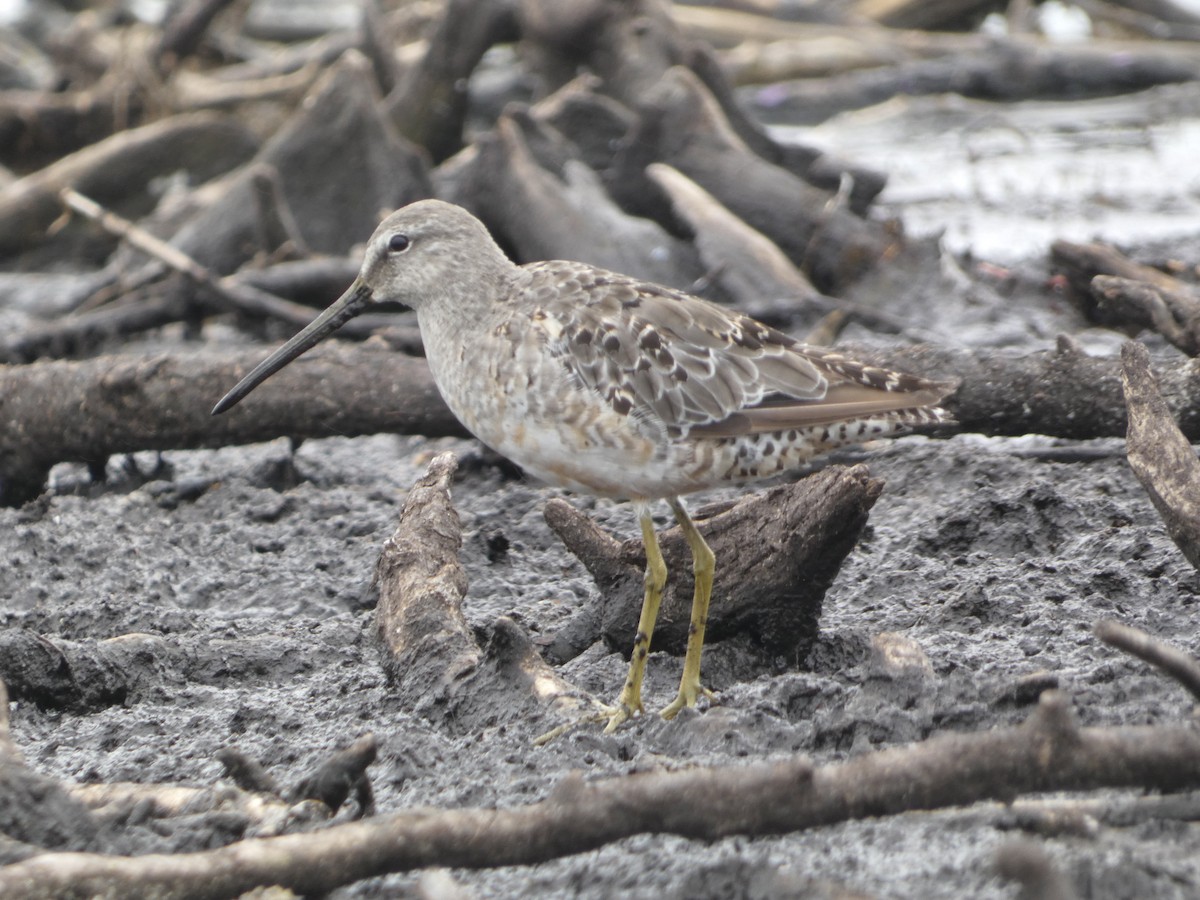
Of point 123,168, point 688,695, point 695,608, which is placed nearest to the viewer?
point 688,695

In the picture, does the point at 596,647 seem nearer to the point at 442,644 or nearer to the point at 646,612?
the point at 646,612

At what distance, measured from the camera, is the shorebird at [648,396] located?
15.5ft

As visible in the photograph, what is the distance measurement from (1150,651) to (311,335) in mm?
3667

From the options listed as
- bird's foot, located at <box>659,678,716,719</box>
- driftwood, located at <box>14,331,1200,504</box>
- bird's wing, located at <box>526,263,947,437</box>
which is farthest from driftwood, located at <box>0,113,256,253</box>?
bird's foot, located at <box>659,678,716,719</box>

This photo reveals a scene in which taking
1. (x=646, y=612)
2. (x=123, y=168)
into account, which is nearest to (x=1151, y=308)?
(x=646, y=612)

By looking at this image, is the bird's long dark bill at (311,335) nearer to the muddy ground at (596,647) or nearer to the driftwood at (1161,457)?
the muddy ground at (596,647)

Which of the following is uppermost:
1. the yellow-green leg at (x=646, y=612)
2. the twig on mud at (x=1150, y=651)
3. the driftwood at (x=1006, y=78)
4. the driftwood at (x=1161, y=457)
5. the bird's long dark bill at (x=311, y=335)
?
the twig on mud at (x=1150, y=651)

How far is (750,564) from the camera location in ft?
15.8

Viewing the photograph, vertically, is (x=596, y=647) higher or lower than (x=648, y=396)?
lower

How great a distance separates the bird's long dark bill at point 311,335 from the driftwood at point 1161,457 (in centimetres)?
278

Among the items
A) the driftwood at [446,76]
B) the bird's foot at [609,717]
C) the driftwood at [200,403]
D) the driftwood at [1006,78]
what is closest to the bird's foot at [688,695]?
the bird's foot at [609,717]

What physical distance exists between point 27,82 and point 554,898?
1603cm

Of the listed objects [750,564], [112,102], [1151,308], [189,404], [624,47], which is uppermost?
[1151,308]

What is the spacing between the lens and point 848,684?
14.3 feet
